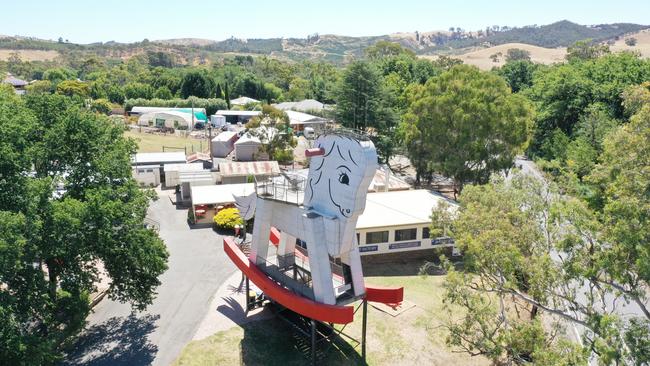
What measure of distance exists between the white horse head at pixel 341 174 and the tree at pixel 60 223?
6760 millimetres

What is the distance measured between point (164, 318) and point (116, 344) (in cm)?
230

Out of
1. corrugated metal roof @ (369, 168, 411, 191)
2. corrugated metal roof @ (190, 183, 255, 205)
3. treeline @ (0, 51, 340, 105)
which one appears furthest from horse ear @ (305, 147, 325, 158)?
treeline @ (0, 51, 340, 105)

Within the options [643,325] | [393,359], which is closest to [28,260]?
[393,359]

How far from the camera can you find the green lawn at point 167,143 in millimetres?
57781

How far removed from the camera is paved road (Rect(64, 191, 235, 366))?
17.8 m

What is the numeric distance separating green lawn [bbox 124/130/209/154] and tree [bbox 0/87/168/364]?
129ft

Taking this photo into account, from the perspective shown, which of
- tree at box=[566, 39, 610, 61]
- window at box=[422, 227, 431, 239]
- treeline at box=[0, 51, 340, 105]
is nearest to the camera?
window at box=[422, 227, 431, 239]

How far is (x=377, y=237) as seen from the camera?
2633 centimetres

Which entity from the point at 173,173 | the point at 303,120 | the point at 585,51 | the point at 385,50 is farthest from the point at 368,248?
the point at 385,50

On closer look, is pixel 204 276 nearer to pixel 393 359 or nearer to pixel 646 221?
pixel 393 359

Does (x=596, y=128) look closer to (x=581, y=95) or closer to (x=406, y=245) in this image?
(x=581, y=95)

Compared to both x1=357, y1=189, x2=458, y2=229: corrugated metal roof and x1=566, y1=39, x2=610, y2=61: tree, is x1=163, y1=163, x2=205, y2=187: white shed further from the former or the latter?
x1=566, y1=39, x2=610, y2=61: tree

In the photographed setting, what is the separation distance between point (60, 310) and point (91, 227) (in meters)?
2.96

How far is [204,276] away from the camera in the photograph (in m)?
24.4
